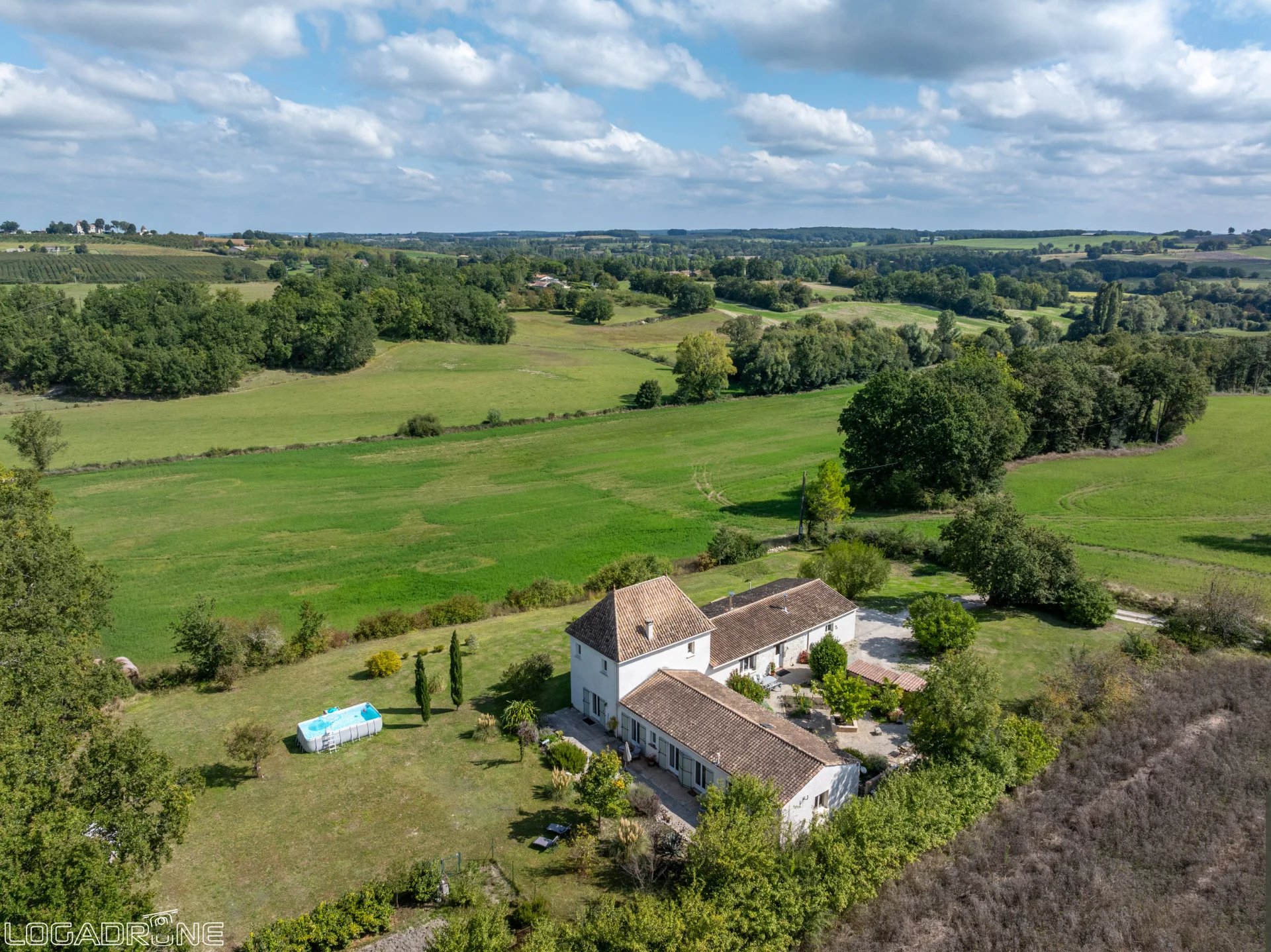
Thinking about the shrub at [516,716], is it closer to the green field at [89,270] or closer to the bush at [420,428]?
the bush at [420,428]

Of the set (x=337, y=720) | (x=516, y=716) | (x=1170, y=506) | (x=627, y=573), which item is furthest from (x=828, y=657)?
(x=1170, y=506)

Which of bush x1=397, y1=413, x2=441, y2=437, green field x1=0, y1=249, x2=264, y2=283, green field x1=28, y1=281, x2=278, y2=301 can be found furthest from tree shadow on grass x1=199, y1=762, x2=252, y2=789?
green field x1=0, y1=249, x2=264, y2=283

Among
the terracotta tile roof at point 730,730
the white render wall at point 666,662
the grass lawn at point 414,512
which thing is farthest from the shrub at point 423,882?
the grass lawn at point 414,512

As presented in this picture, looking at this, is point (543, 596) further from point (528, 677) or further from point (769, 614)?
point (769, 614)

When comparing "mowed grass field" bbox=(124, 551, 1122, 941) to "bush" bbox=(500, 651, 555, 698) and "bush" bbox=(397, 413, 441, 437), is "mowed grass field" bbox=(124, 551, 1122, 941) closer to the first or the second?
"bush" bbox=(500, 651, 555, 698)

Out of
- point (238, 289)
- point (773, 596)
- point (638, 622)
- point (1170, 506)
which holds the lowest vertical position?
point (1170, 506)

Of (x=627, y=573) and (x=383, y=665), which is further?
(x=627, y=573)

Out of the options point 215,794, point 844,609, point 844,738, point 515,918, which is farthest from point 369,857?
point 844,609
